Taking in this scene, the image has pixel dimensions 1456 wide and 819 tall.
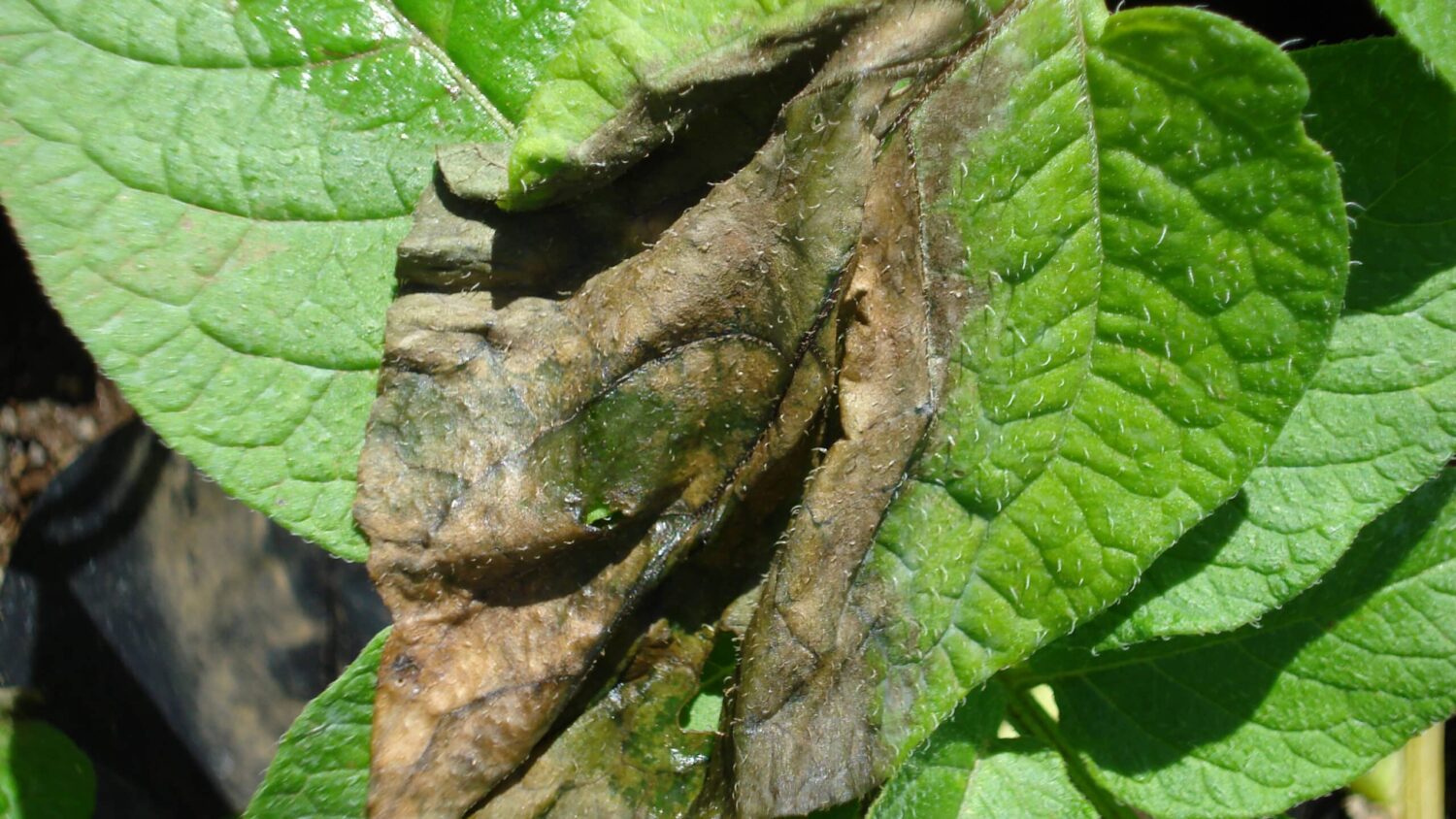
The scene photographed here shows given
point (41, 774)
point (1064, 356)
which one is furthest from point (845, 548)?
point (41, 774)

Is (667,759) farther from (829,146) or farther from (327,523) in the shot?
(829,146)

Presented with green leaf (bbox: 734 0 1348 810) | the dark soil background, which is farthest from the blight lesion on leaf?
the dark soil background

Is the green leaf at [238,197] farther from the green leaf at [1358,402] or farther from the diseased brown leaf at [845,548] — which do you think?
the green leaf at [1358,402]

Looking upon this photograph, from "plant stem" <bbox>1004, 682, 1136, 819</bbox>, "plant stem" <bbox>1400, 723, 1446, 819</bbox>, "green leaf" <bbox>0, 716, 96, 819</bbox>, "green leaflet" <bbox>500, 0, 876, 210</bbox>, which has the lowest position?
"green leaf" <bbox>0, 716, 96, 819</bbox>

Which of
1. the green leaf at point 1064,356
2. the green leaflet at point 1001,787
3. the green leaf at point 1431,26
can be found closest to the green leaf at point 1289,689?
the green leaflet at point 1001,787

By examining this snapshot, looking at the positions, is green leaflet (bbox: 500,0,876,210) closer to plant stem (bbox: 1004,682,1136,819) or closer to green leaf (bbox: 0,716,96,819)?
plant stem (bbox: 1004,682,1136,819)
